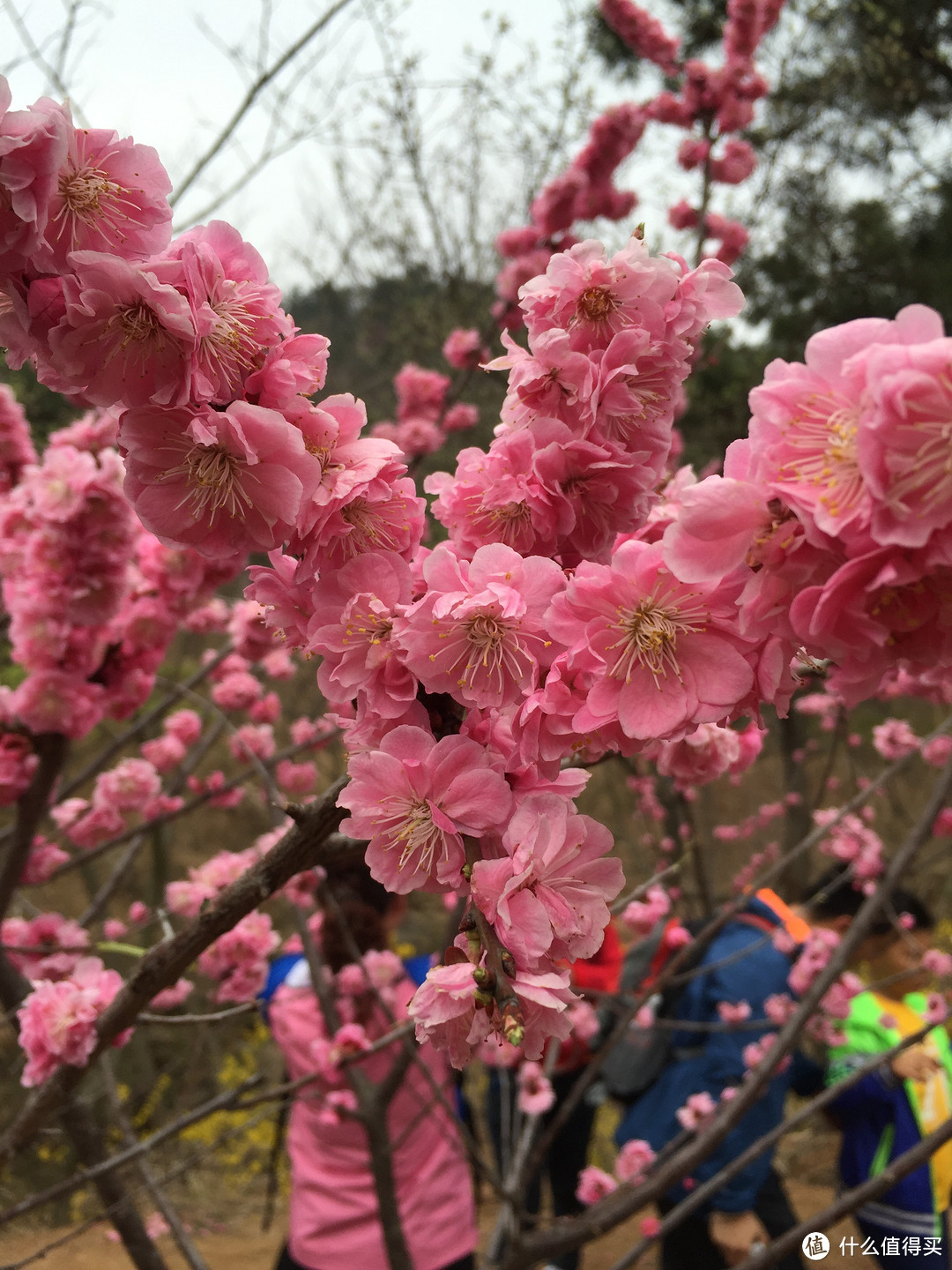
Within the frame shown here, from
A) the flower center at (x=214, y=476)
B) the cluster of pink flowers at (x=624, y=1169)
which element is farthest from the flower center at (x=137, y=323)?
the cluster of pink flowers at (x=624, y=1169)

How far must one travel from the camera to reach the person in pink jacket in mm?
2664

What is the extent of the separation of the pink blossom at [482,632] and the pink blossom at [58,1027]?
1.04m

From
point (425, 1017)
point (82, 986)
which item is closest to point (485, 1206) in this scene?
point (82, 986)

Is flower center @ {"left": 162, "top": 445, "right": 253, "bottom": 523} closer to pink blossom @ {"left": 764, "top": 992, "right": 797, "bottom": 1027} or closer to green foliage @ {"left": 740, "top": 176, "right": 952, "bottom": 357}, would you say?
pink blossom @ {"left": 764, "top": 992, "right": 797, "bottom": 1027}

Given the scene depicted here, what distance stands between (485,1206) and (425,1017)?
6452 mm

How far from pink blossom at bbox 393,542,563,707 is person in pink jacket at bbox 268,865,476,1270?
2.01 m

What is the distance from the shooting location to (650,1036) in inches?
134

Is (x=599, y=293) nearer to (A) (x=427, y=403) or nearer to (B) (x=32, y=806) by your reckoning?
(B) (x=32, y=806)

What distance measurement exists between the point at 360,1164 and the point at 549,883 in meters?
2.43

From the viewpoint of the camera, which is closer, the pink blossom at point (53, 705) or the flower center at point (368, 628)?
the flower center at point (368, 628)

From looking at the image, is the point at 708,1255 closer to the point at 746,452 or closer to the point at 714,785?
the point at 746,452

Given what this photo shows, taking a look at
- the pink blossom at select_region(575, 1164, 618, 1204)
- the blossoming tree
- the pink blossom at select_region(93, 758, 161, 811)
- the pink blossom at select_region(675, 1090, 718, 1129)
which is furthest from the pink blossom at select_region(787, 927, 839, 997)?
the blossoming tree

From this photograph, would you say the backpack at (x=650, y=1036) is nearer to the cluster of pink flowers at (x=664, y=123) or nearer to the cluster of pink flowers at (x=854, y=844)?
the cluster of pink flowers at (x=854, y=844)

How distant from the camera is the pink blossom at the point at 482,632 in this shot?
2.62ft
